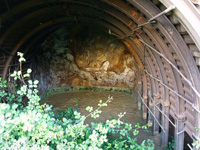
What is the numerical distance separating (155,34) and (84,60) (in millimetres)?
9104

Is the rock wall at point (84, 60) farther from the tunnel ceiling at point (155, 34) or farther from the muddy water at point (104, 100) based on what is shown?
the tunnel ceiling at point (155, 34)

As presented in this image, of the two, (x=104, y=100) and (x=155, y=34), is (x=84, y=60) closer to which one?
(x=104, y=100)

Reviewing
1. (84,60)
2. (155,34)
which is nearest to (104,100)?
(84,60)

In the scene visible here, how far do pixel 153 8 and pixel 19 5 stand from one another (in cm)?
508

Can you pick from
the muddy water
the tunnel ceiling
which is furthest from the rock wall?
the tunnel ceiling

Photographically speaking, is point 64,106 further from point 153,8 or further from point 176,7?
point 176,7

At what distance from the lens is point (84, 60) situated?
1297 centimetres

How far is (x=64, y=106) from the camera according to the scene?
31.8ft

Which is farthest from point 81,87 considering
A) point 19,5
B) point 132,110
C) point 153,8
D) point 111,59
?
point 153,8

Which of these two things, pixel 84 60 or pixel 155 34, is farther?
pixel 84 60

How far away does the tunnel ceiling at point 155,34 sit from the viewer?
3.00 meters

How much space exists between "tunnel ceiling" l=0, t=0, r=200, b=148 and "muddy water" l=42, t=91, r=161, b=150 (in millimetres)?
1466

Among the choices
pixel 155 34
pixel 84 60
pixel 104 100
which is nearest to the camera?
pixel 155 34

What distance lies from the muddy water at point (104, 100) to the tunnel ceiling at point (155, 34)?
147 cm
